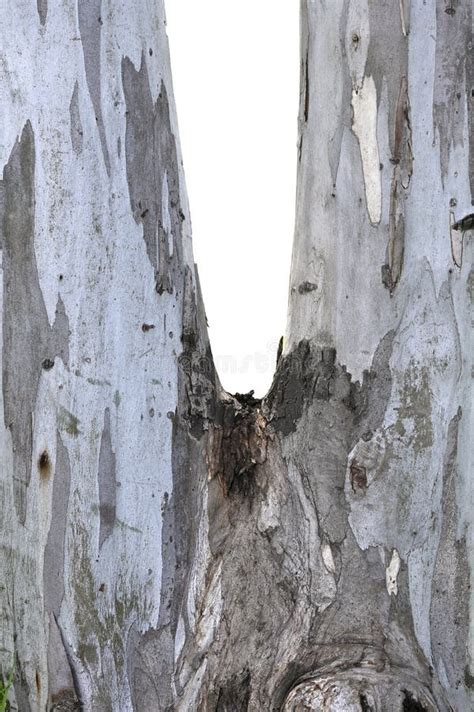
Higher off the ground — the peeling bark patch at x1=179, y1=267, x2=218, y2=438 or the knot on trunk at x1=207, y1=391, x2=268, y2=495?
the peeling bark patch at x1=179, y1=267, x2=218, y2=438

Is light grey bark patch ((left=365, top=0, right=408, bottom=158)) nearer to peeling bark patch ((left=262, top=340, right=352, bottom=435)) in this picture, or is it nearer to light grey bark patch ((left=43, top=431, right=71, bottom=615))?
peeling bark patch ((left=262, top=340, right=352, bottom=435))

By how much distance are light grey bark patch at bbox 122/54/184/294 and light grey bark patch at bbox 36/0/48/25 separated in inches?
5.3

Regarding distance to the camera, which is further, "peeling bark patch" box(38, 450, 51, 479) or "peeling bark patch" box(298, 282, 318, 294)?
"peeling bark patch" box(298, 282, 318, 294)

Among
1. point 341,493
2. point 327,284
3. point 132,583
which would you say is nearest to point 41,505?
point 132,583

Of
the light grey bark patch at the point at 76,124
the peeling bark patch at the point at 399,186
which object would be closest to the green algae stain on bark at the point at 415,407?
the peeling bark patch at the point at 399,186

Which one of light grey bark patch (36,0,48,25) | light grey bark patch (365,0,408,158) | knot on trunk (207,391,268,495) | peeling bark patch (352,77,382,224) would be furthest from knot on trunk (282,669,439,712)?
light grey bark patch (36,0,48,25)

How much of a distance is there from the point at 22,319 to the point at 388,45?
0.74m

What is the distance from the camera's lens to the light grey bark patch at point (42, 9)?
4.46ft

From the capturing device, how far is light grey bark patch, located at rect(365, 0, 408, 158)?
146 cm

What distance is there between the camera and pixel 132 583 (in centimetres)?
146

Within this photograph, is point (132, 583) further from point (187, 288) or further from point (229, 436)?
point (187, 288)

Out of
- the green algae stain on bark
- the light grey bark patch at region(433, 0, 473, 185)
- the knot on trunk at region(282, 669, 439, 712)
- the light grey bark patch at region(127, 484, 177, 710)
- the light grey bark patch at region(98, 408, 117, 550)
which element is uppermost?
the light grey bark patch at region(433, 0, 473, 185)

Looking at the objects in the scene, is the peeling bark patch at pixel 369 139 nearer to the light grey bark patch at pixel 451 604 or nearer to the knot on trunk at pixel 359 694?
the light grey bark patch at pixel 451 604

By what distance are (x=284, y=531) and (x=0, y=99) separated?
33.3 inches
